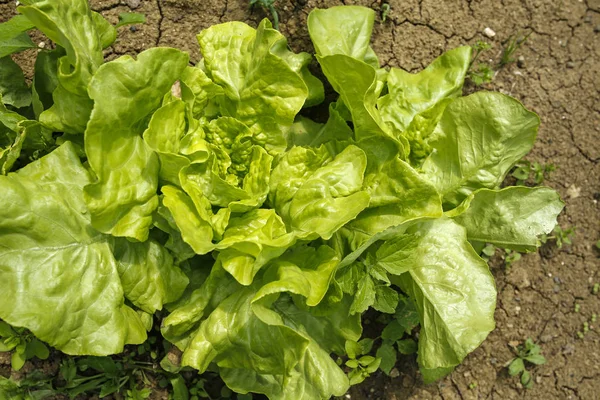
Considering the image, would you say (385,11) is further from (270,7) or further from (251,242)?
(251,242)

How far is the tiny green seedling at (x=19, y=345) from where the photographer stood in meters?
2.36

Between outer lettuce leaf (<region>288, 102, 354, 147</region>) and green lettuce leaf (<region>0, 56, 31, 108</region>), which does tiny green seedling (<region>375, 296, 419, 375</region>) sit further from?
green lettuce leaf (<region>0, 56, 31, 108</region>)

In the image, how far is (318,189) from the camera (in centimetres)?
211

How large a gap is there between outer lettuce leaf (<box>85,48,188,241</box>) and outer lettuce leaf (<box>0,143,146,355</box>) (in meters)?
0.15

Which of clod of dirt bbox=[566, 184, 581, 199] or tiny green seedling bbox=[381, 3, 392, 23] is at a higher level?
tiny green seedling bbox=[381, 3, 392, 23]

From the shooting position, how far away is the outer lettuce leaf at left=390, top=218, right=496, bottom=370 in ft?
7.17

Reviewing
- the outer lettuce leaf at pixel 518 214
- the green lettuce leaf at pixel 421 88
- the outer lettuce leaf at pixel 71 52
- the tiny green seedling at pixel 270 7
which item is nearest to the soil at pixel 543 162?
the green lettuce leaf at pixel 421 88

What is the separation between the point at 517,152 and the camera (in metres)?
2.46

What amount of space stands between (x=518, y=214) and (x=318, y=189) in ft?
3.16

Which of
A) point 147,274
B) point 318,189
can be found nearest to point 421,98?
point 318,189

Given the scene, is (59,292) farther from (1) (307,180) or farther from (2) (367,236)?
(2) (367,236)

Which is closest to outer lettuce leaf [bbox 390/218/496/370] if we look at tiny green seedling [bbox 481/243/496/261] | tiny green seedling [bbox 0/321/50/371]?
tiny green seedling [bbox 481/243/496/261]

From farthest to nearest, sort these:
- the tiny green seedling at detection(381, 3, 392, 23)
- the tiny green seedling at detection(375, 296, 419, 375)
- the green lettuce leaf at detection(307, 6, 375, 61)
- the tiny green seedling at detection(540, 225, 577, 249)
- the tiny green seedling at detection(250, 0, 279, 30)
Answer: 1. the tiny green seedling at detection(540, 225, 577, 249)
2. the tiny green seedling at detection(381, 3, 392, 23)
3. the tiny green seedling at detection(375, 296, 419, 375)
4. the tiny green seedling at detection(250, 0, 279, 30)
5. the green lettuce leaf at detection(307, 6, 375, 61)

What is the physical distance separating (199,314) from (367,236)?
30.7 inches
